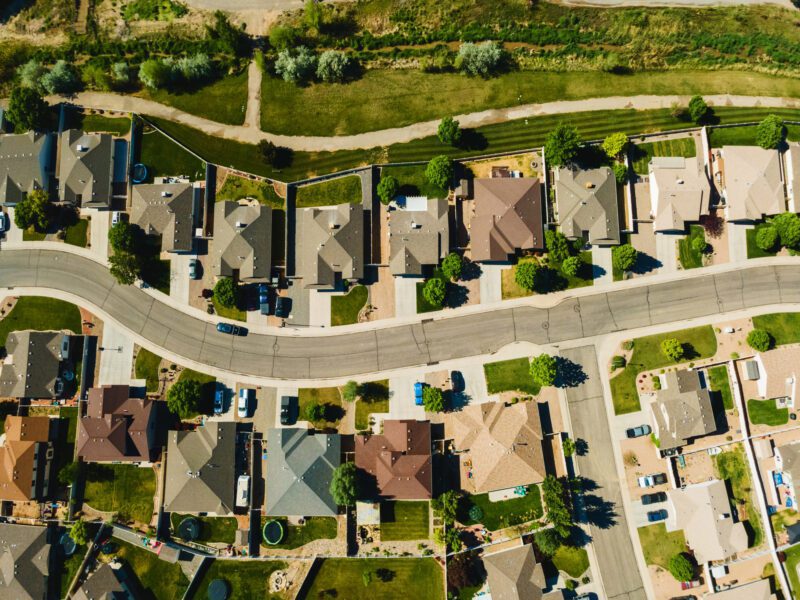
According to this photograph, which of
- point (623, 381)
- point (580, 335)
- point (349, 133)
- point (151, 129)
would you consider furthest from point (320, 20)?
point (623, 381)

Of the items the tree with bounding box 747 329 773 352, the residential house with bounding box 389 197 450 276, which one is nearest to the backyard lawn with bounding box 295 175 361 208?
the residential house with bounding box 389 197 450 276

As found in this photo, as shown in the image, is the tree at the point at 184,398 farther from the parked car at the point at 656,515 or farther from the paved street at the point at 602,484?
the parked car at the point at 656,515

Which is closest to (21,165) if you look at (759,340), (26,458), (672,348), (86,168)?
(86,168)

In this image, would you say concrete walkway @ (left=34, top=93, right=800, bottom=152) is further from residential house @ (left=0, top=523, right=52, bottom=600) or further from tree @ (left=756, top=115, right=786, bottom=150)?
residential house @ (left=0, top=523, right=52, bottom=600)

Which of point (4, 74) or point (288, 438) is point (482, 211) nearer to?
point (288, 438)

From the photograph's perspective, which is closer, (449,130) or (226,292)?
(226,292)

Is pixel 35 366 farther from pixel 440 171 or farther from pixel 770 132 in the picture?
pixel 770 132
